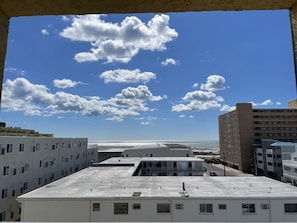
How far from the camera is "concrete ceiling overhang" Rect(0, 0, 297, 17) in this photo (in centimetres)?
243

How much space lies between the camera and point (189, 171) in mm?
33312

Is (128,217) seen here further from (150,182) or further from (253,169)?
(253,169)

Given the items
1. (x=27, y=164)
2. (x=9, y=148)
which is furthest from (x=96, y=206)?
(x=27, y=164)

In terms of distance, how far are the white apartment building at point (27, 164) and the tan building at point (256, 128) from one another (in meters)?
40.1

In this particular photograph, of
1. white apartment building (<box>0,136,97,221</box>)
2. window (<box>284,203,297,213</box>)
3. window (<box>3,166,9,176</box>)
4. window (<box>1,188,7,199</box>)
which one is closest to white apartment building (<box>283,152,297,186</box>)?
window (<box>284,203,297,213</box>)

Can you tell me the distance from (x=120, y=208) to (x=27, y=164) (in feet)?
44.0

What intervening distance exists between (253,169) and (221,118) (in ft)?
70.7

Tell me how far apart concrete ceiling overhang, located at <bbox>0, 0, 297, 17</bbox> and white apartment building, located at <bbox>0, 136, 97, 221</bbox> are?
62.3ft

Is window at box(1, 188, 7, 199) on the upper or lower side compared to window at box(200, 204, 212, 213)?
lower

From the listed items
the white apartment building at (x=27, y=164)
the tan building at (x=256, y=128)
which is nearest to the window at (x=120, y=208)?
the white apartment building at (x=27, y=164)

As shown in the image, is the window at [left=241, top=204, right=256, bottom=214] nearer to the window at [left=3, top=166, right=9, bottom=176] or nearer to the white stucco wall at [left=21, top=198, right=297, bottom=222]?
the white stucco wall at [left=21, top=198, right=297, bottom=222]

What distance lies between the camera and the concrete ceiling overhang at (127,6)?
2426 mm

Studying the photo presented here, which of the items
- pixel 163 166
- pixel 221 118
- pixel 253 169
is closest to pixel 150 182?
pixel 163 166

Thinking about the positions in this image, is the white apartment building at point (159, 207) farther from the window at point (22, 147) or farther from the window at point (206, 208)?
the window at point (22, 147)
